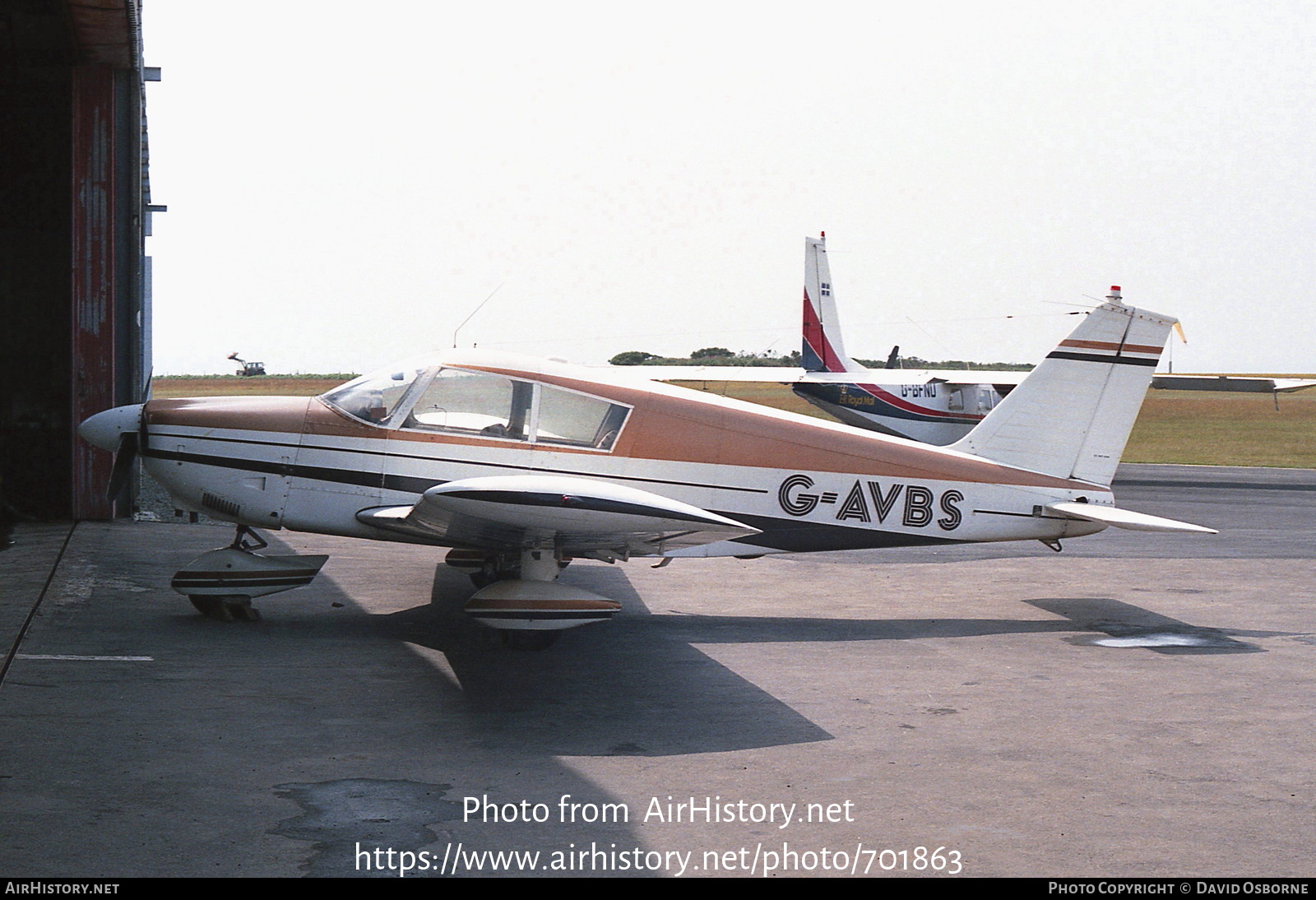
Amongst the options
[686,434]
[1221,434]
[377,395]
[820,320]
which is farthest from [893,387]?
[377,395]

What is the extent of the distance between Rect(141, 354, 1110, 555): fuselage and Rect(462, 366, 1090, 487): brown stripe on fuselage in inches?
0.5

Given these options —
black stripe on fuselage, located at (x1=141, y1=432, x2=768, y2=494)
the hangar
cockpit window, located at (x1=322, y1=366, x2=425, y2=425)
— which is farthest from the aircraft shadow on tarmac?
the hangar

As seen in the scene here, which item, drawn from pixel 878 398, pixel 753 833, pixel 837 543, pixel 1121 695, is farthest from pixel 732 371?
pixel 753 833

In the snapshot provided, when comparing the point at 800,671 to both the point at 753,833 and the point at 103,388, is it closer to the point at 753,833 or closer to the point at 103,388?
the point at 753,833

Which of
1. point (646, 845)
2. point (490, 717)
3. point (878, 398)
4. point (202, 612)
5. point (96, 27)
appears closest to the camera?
point (646, 845)

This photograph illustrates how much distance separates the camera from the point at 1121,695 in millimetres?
7578

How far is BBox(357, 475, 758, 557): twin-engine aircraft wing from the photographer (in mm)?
7129

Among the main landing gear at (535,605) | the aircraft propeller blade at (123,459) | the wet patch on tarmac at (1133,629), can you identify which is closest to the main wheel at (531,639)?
the main landing gear at (535,605)

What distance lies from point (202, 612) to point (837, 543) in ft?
16.3

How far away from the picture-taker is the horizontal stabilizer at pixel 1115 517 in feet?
31.1

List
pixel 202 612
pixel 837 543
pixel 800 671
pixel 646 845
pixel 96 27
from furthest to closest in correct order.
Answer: pixel 96 27 → pixel 837 543 → pixel 202 612 → pixel 800 671 → pixel 646 845

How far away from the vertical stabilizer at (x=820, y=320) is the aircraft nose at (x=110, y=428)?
25.5 m

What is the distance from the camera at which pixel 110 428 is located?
8.77m

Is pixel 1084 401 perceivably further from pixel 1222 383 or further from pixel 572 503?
pixel 1222 383
